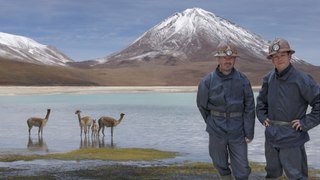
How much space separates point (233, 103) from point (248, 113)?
0.87 ft

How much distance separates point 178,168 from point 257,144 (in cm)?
694

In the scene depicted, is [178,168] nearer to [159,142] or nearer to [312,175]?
[312,175]

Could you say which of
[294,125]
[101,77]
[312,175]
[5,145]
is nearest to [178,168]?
[312,175]

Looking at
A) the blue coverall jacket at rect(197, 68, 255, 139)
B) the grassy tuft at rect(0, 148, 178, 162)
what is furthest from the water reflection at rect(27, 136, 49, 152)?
the blue coverall jacket at rect(197, 68, 255, 139)

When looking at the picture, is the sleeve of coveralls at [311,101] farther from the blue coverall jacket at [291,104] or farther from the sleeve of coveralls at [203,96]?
the sleeve of coveralls at [203,96]

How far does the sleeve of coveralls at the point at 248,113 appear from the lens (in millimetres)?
7582

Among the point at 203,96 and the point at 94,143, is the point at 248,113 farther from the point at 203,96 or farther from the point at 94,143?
the point at 94,143

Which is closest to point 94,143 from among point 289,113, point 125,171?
point 125,171

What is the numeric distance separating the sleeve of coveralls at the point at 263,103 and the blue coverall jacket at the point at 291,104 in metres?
0.17

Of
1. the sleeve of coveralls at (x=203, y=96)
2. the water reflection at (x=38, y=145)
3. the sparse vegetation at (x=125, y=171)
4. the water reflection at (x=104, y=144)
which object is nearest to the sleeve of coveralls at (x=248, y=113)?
the sleeve of coveralls at (x=203, y=96)

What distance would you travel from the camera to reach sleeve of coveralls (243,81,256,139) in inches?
299

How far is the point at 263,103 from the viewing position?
24.7 ft

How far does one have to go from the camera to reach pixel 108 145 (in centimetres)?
2053

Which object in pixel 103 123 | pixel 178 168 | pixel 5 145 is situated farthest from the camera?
pixel 103 123
